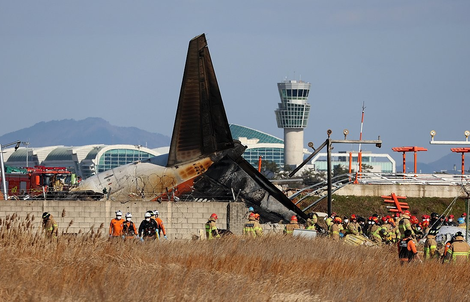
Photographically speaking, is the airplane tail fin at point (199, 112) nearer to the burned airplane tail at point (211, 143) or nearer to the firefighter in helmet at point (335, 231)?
the burned airplane tail at point (211, 143)

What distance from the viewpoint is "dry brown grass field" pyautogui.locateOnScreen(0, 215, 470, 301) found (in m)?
16.0

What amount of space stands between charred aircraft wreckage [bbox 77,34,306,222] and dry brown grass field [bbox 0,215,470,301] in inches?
476

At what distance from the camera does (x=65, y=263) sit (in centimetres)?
1806

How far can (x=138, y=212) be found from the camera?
37.0m

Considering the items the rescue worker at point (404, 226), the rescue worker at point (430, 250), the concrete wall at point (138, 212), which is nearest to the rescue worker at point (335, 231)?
the rescue worker at point (404, 226)

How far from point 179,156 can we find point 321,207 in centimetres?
1909

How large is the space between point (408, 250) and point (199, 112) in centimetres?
1635

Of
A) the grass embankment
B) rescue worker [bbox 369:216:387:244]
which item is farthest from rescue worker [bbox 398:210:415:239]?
the grass embankment

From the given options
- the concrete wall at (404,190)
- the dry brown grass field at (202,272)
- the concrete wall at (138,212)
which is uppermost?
the concrete wall at (404,190)

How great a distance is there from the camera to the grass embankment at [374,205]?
5575cm

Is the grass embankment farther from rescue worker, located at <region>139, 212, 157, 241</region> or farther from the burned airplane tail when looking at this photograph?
rescue worker, located at <region>139, 212, 157, 241</region>

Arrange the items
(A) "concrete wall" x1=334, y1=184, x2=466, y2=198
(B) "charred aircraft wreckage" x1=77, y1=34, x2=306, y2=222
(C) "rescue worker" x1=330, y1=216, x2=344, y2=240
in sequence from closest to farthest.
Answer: (C) "rescue worker" x1=330, y1=216, x2=344, y2=240 → (B) "charred aircraft wreckage" x1=77, y1=34, x2=306, y2=222 → (A) "concrete wall" x1=334, y1=184, x2=466, y2=198

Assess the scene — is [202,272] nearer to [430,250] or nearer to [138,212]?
[430,250]

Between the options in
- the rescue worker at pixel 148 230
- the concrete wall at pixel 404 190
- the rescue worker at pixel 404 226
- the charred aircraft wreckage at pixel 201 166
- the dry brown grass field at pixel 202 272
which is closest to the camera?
the dry brown grass field at pixel 202 272
